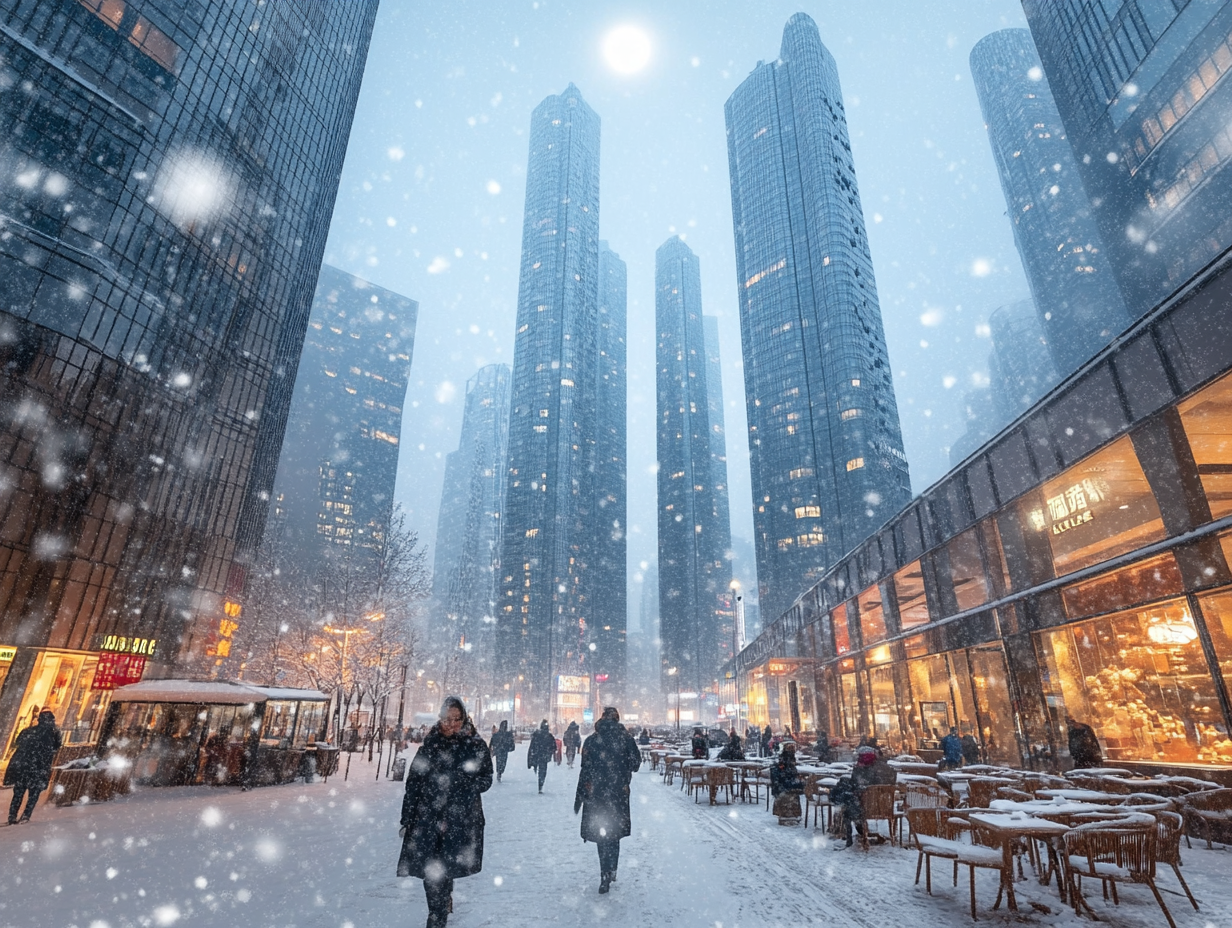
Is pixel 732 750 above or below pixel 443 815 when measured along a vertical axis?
below

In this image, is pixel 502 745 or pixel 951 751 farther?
pixel 502 745

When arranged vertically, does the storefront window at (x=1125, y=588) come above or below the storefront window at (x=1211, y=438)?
below

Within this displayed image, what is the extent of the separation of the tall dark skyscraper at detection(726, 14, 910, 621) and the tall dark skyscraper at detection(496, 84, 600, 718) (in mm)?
53202

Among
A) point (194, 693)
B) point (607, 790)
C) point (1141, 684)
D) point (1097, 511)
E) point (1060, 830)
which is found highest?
point (1097, 511)

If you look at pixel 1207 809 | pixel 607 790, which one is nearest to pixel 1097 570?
pixel 1207 809

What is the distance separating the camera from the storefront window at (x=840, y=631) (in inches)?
1022

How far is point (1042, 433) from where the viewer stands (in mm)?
12445

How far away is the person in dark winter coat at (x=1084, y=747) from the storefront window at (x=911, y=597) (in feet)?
23.5

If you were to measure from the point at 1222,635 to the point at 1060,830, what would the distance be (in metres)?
6.47

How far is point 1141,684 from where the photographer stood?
11188 mm

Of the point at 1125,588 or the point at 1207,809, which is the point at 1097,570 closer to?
the point at 1125,588

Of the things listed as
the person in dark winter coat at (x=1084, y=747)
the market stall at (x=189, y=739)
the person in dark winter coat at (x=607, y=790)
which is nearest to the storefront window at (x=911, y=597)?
the person in dark winter coat at (x=1084, y=747)

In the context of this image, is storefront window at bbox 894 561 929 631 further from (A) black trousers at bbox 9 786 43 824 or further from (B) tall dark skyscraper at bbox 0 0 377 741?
(B) tall dark skyscraper at bbox 0 0 377 741

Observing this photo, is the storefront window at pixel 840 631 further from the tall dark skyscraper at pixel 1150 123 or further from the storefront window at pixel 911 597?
the tall dark skyscraper at pixel 1150 123
